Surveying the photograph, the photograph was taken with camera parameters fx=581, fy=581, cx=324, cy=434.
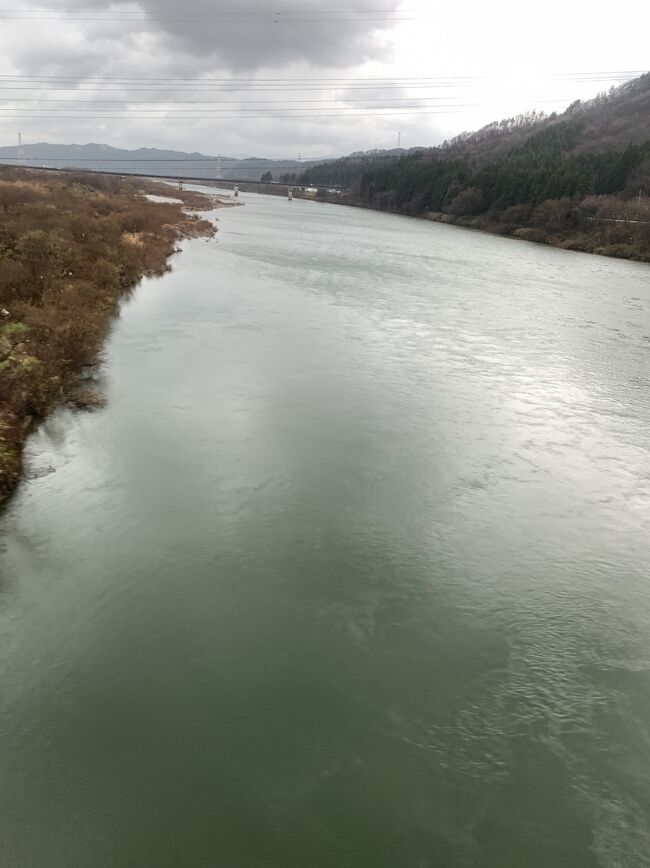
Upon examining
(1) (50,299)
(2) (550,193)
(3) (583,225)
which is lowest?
(1) (50,299)

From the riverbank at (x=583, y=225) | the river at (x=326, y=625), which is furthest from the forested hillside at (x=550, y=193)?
the river at (x=326, y=625)

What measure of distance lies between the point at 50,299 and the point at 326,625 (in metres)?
13.9

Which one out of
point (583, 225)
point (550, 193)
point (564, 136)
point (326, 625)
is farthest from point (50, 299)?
point (564, 136)

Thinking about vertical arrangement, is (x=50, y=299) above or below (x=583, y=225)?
below

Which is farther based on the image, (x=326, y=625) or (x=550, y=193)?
(x=550, y=193)

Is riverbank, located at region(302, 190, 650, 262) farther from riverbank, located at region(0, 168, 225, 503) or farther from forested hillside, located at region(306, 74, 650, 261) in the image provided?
riverbank, located at region(0, 168, 225, 503)

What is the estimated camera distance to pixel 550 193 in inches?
2648

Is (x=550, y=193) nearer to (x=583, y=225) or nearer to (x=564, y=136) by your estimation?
(x=583, y=225)

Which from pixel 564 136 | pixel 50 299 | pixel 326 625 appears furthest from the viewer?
pixel 564 136

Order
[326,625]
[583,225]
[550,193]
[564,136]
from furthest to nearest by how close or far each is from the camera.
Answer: [564,136] < [550,193] < [583,225] < [326,625]

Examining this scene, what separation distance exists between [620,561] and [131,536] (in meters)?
7.56

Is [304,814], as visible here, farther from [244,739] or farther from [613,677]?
[613,677]

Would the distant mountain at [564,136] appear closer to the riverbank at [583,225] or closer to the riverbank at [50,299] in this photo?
the riverbank at [583,225]

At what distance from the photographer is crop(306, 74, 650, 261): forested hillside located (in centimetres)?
5869
